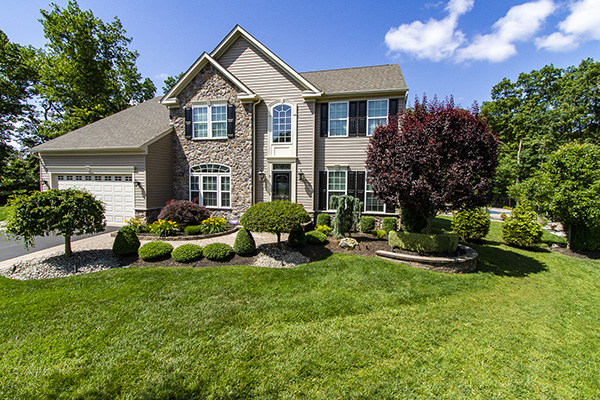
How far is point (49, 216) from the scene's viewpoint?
21.3ft

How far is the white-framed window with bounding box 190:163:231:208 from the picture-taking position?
12.8 m

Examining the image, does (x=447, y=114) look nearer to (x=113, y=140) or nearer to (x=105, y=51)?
(x=113, y=140)

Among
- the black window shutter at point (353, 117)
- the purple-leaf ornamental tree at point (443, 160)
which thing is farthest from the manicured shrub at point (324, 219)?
the purple-leaf ornamental tree at point (443, 160)

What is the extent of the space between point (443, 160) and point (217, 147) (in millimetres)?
10190

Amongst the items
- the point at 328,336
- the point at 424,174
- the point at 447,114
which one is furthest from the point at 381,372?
the point at 447,114

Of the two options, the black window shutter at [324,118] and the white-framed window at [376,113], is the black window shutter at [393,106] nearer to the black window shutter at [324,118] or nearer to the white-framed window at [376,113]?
the white-framed window at [376,113]

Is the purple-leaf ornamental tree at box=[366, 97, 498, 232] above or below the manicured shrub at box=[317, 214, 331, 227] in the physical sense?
above

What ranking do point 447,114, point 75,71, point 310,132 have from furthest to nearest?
point 75,71, point 310,132, point 447,114

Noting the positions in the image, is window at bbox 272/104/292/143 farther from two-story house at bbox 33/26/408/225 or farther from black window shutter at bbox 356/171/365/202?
black window shutter at bbox 356/171/365/202

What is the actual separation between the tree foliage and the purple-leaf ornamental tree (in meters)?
8.76

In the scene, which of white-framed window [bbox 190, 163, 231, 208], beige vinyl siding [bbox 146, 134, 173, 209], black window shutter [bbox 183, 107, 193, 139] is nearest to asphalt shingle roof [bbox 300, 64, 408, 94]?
white-framed window [bbox 190, 163, 231, 208]

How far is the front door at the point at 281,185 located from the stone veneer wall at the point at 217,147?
4.14 ft

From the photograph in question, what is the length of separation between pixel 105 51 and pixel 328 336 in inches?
1238

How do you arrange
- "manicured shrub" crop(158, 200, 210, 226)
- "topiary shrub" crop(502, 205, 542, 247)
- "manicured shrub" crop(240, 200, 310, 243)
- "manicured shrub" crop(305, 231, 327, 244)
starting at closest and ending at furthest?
"manicured shrub" crop(240, 200, 310, 243)
"manicured shrub" crop(305, 231, 327, 244)
"topiary shrub" crop(502, 205, 542, 247)
"manicured shrub" crop(158, 200, 210, 226)
